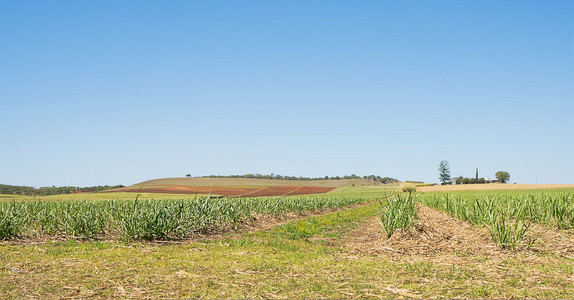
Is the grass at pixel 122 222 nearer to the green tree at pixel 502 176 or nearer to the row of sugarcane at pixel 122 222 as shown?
the row of sugarcane at pixel 122 222

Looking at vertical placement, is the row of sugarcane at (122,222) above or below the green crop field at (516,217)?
below

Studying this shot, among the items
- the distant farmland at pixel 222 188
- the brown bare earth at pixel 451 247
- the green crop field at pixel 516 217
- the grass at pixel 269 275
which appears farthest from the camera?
the distant farmland at pixel 222 188

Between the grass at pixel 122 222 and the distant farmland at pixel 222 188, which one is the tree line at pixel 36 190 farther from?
the grass at pixel 122 222

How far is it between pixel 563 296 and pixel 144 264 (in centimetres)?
807

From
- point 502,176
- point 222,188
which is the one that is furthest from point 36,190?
point 502,176

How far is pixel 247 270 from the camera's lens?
758cm

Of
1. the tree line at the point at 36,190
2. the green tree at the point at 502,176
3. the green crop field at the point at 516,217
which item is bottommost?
the tree line at the point at 36,190

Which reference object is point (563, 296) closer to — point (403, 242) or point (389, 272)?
point (389, 272)

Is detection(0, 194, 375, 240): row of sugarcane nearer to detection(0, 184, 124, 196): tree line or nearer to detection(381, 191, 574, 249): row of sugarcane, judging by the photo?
detection(381, 191, 574, 249): row of sugarcane

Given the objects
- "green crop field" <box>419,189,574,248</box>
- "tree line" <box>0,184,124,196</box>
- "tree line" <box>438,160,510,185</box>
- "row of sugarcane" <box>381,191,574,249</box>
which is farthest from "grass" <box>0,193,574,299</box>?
"tree line" <box>438,160,510,185</box>

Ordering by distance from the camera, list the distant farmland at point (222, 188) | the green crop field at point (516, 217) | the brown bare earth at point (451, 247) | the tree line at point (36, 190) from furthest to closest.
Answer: the distant farmland at point (222, 188), the tree line at point (36, 190), the green crop field at point (516, 217), the brown bare earth at point (451, 247)

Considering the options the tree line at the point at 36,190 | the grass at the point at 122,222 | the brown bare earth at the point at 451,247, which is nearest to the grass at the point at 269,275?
the brown bare earth at the point at 451,247

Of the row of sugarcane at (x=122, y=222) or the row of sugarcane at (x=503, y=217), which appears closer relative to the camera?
the row of sugarcane at (x=503, y=217)

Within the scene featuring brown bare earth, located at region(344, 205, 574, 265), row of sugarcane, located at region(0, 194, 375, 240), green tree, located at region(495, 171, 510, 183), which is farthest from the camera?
green tree, located at region(495, 171, 510, 183)
